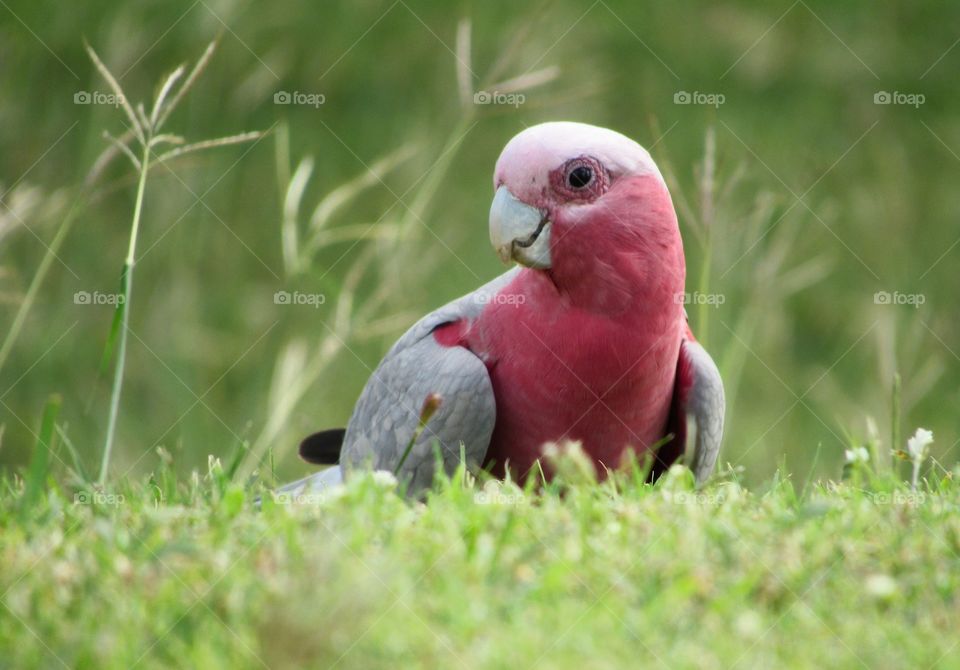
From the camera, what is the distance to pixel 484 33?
28.9 feet

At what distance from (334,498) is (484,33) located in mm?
6550

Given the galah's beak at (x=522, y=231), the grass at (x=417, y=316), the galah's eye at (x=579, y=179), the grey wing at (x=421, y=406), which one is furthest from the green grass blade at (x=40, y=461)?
the galah's eye at (x=579, y=179)

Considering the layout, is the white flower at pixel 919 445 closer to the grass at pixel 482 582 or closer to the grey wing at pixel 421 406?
the grass at pixel 482 582

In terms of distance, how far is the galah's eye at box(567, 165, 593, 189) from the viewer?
3.85 m

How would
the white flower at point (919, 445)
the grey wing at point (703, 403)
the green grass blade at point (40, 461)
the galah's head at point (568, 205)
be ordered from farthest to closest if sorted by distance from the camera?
the grey wing at point (703, 403) < the galah's head at point (568, 205) < the white flower at point (919, 445) < the green grass blade at point (40, 461)

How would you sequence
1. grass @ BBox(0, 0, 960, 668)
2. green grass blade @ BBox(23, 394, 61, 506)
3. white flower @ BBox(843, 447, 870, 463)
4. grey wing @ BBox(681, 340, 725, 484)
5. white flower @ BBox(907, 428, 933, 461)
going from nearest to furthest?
grass @ BBox(0, 0, 960, 668) → green grass blade @ BBox(23, 394, 61, 506) → white flower @ BBox(843, 447, 870, 463) → white flower @ BBox(907, 428, 933, 461) → grey wing @ BBox(681, 340, 725, 484)

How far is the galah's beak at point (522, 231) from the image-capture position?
3850 millimetres

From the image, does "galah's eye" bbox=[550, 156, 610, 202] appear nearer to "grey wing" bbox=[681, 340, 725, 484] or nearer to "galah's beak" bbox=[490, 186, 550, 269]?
"galah's beak" bbox=[490, 186, 550, 269]

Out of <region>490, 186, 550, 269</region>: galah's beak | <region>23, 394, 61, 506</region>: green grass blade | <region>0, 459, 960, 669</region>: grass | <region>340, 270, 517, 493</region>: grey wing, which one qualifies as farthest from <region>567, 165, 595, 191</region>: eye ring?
<region>23, 394, 61, 506</region>: green grass blade

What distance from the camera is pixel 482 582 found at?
2.57 metres

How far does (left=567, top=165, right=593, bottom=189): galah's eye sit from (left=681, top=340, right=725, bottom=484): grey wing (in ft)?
2.57

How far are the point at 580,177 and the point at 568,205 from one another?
4.0 inches

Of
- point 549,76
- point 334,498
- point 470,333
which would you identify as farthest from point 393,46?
point 334,498

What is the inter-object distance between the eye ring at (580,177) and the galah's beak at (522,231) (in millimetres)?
138
